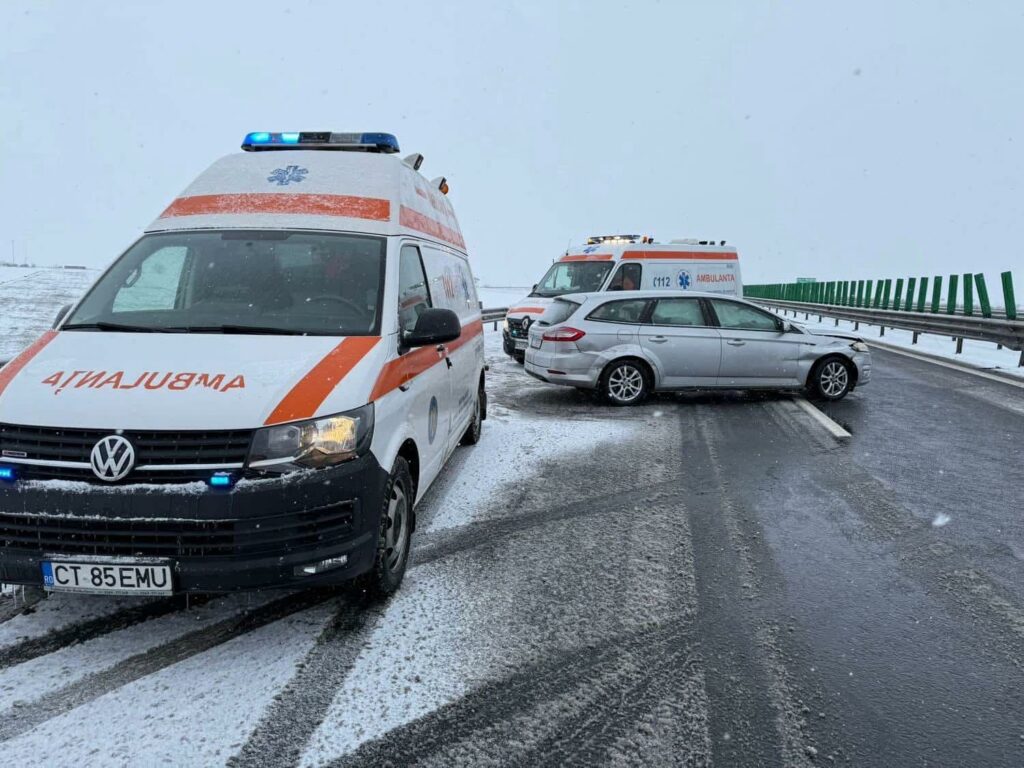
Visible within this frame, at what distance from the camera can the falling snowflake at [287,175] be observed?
4.54 metres

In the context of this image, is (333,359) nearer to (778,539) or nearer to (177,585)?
(177,585)

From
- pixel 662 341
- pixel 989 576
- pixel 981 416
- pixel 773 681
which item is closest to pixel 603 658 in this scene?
pixel 773 681

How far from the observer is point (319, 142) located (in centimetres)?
518

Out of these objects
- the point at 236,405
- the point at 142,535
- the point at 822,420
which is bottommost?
the point at 822,420

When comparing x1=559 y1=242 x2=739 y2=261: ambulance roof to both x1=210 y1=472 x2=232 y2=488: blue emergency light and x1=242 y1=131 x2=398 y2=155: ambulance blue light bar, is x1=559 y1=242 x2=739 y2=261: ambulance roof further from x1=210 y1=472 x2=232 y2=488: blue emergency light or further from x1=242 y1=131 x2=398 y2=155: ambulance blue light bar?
x1=210 y1=472 x2=232 y2=488: blue emergency light

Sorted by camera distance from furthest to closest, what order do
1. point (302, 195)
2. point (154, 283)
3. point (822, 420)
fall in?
point (822, 420)
point (302, 195)
point (154, 283)

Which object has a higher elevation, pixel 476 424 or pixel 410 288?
pixel 410 288

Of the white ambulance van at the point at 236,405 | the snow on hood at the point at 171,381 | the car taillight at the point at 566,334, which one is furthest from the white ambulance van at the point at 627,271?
the snow on hood at the point at 171,381

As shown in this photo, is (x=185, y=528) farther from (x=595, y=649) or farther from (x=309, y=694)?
(x=595, y=649)

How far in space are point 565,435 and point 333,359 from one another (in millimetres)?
4556

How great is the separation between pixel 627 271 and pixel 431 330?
417 inches

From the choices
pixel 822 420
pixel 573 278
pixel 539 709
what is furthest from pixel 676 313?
pixel 539 709

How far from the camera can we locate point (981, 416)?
8453 millimetres

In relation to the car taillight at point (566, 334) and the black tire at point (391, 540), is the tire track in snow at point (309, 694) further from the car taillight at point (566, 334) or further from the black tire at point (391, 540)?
the car taillight at point (566, 334)
